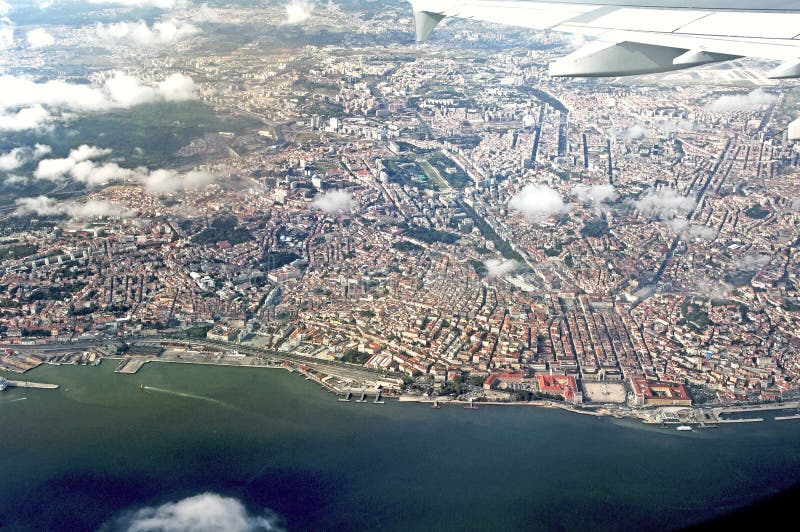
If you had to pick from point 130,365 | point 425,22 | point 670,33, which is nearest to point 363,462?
point 130,365

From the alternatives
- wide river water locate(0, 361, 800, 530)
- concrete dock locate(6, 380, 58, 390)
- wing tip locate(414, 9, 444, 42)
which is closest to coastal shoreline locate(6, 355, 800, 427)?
wide river water locate(0, 361, 800, 530)

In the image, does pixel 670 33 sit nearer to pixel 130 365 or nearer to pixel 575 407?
pixel 575 407

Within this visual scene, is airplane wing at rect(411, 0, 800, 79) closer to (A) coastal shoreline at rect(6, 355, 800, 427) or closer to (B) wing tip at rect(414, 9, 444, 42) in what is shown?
(B) wing tip at rect(414, 9, 444, 42)

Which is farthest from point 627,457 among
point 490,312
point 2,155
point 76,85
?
point 76,85

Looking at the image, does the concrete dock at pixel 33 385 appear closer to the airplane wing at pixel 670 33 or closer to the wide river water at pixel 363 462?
the wide river water at pixel 363 462

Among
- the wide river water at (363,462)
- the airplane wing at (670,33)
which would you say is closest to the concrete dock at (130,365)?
the wide river water at (363,462)

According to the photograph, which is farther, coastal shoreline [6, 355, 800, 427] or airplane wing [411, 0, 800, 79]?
coastal shoreline [6, 355, 800, 427]
